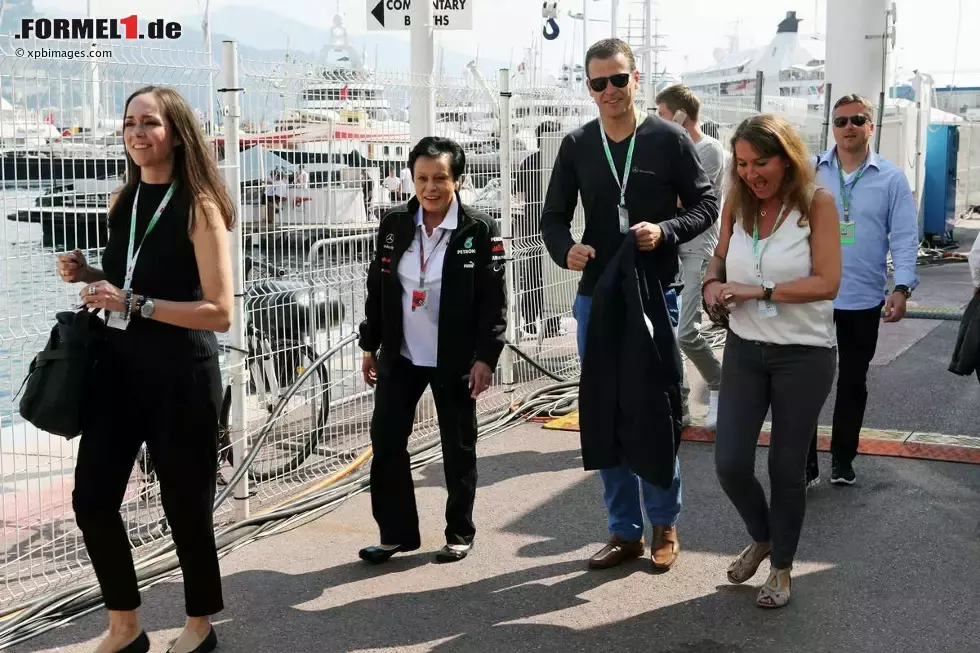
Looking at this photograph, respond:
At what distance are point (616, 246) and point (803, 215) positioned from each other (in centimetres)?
84

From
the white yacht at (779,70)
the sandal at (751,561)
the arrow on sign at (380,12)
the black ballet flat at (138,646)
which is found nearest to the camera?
the black ballet flat at (138,646)

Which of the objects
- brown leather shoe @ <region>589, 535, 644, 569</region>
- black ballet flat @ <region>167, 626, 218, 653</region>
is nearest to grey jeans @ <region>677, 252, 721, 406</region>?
brown leather shoe @ <region>589, 535, 644, 569</region>

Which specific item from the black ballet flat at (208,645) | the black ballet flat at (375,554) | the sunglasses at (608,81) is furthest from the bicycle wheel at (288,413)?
the sunglasses at (608,81)

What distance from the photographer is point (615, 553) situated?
17.4 feet

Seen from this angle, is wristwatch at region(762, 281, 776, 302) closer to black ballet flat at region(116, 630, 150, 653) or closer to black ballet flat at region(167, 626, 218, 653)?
black ballet flat at region(167, 626, 218, 653)

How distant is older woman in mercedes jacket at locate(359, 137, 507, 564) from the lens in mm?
5277

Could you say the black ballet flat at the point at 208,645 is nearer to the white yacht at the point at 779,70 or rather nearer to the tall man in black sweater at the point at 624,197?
the tall man in black sweater at the point at 624,197

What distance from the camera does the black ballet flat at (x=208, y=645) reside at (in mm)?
4328

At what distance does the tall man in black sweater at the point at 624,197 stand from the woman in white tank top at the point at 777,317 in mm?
347

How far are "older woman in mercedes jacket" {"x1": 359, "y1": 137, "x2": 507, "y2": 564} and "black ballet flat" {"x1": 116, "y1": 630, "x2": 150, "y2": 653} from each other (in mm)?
1301

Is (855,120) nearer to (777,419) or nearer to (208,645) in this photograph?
(777,419)

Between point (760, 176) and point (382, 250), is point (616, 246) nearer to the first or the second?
point (760, 176)

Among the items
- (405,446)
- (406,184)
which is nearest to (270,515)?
(405,446)

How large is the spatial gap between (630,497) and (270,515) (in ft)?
6.39
